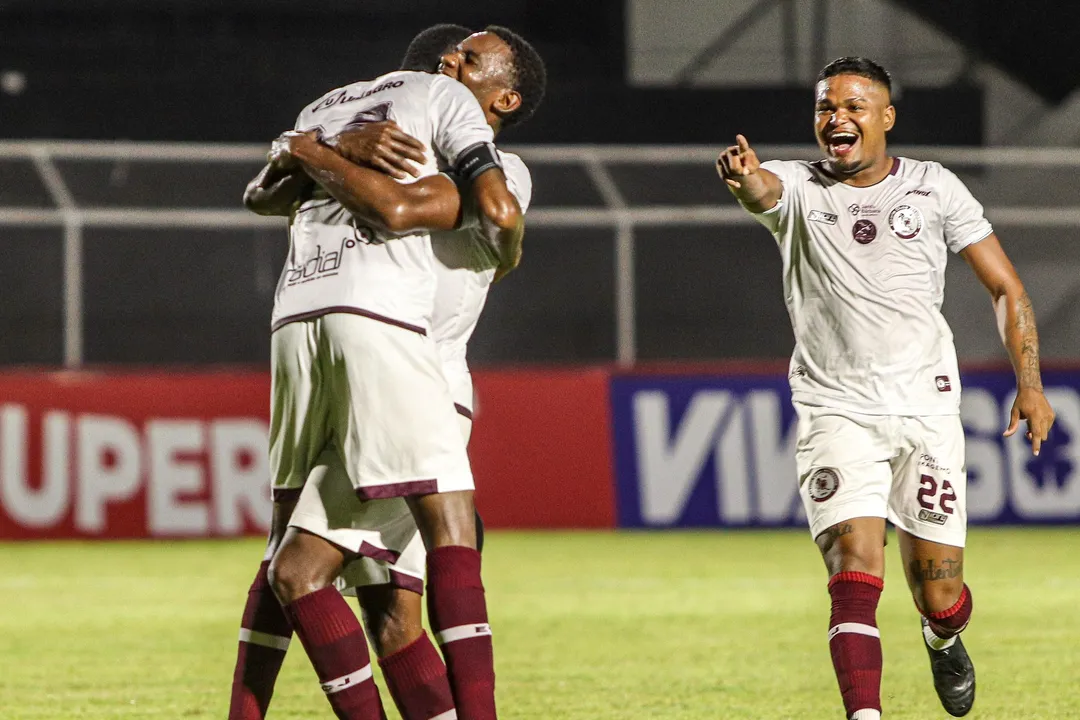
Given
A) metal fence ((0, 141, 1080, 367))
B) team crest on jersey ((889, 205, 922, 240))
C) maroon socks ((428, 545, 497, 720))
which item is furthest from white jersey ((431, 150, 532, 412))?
metal fence ((0, 141, 1080, 367))

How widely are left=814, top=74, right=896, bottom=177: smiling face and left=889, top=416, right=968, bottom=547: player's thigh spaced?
2.68 ft

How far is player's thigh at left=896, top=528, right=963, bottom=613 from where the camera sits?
4.95 meters

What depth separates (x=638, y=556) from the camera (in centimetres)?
1076

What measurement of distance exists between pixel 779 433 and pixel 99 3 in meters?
13.3

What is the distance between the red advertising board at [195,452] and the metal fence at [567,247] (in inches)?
32.0

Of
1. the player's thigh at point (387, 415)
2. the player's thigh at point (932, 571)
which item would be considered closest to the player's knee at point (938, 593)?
the player's thigh at point (932, 571)

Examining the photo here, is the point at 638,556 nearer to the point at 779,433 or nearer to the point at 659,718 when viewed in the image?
the point at 779,433

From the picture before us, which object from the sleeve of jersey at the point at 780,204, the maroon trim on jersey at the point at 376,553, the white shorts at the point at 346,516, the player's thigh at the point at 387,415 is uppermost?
the sleeve of jersey at the point at 780,204

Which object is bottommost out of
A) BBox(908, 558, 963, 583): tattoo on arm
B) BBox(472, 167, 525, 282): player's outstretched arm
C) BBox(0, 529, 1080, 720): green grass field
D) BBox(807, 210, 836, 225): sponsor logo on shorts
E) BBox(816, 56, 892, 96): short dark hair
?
BBox(0, 529, 1080, 720): green grass field

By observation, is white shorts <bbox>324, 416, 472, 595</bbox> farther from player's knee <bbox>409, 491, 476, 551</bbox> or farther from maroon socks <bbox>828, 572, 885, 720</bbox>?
maroon socks <bbox>828, 572, 885, 720</bbox>

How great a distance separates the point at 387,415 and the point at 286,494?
47cm

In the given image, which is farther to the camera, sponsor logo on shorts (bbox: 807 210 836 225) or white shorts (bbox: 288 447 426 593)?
sponsor logo on shorts (bbox: 807 210 836 225)

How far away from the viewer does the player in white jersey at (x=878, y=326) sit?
4.80 m

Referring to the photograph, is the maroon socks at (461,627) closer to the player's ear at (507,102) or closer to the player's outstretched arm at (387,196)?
the player's outstretched arm at (387,196)
